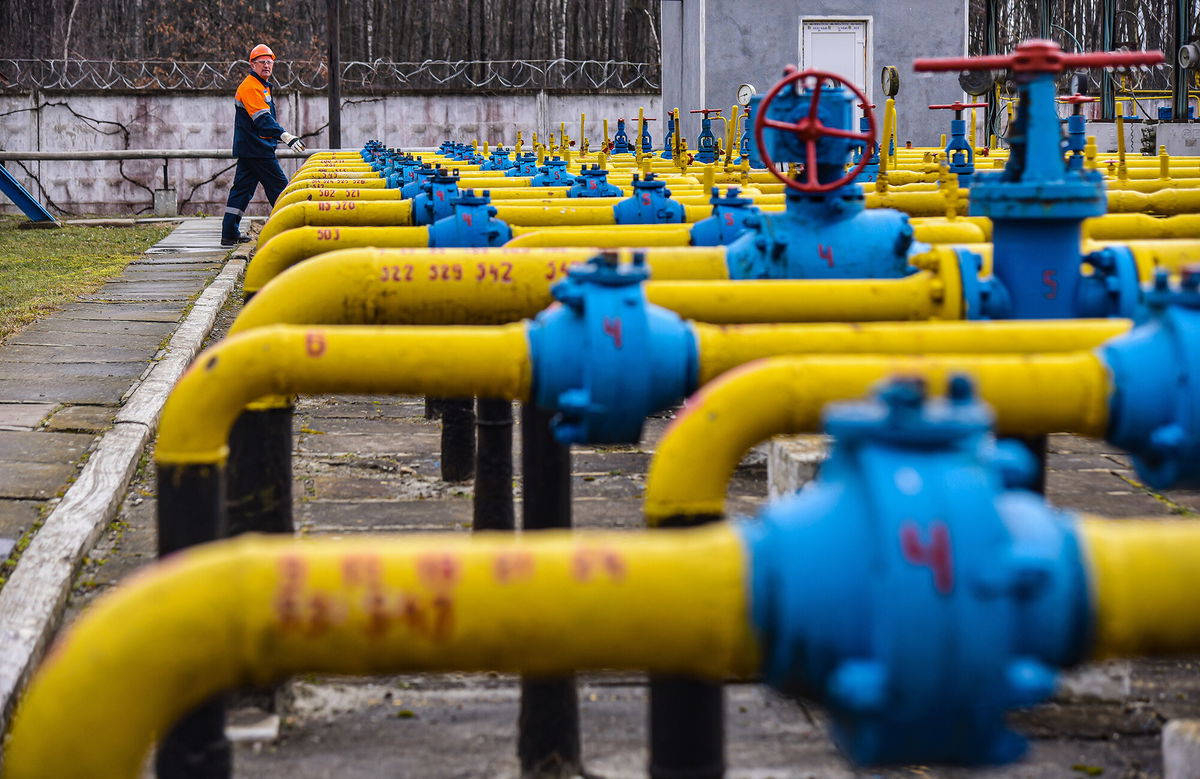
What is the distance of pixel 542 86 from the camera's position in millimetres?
19016

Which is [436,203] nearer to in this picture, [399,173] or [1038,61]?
[1038,61]

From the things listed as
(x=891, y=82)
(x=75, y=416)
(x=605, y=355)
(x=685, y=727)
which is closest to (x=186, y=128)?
(x=891, y=82)

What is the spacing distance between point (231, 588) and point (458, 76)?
18159 mm

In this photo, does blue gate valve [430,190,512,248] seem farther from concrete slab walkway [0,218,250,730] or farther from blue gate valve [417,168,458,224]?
concrete slab walkway [0,218,250,730]

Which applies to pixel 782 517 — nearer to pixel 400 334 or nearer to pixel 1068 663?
A: pixel 1068 663

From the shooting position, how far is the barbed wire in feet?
59.9

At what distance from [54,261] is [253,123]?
205cm

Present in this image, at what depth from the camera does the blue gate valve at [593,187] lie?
19.0 ft

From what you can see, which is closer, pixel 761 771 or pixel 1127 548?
pixel 1127 548

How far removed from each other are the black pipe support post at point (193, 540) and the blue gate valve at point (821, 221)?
1.40 metres

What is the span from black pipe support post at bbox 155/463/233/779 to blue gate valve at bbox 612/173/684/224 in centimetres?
267

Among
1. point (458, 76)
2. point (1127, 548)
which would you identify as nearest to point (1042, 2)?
point (458, 76)

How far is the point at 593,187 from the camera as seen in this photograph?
230 inches

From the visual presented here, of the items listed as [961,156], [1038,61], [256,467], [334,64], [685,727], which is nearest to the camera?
[685,727]
